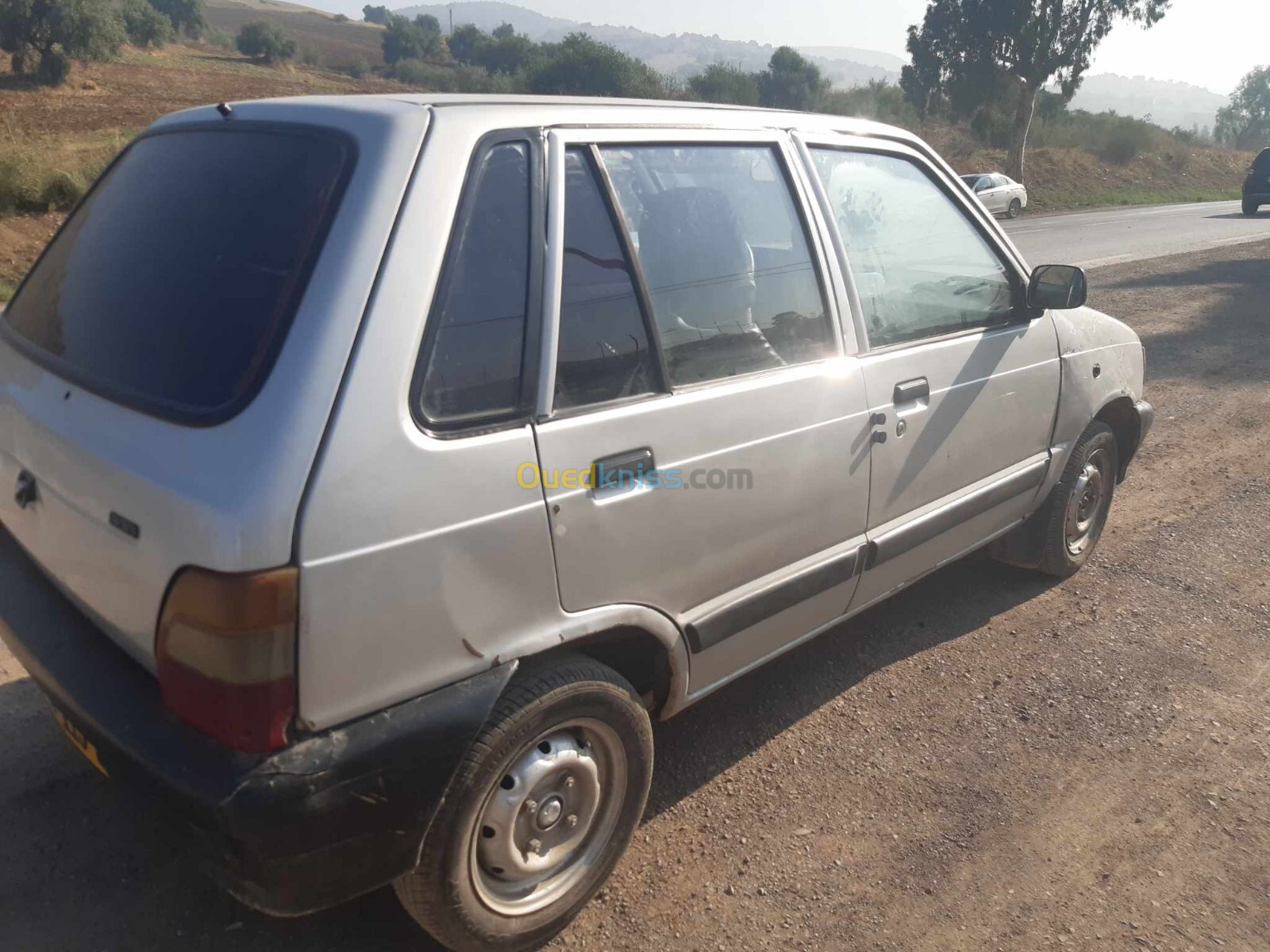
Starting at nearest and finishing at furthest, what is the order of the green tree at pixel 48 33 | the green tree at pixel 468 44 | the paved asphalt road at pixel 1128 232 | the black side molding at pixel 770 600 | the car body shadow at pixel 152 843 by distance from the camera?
the car body shadow at pixel 152 843 < the black side molding at pixel 770 600 < the paved asphalt road at pixel 1128 232 < the green tree at pixel 48 33 < the green tree at pixel 468 44

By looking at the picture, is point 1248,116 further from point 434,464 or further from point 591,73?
point 434,464

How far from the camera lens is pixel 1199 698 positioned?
3.47m

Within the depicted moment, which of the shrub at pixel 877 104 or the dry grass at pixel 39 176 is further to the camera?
the shrub at pixel 877 104

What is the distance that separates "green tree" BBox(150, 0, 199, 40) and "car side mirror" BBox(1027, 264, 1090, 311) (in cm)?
7711

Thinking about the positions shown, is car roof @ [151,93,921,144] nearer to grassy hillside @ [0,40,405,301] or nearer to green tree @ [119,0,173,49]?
grassy hillside @ [0,40,405,301]

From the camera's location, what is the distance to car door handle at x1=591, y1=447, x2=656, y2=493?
219 centimetres

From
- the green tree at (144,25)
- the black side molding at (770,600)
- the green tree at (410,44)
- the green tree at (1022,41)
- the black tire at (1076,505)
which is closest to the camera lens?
the black side molding at (770,600)

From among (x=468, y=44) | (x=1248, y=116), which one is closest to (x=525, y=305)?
(x=468, y=44)

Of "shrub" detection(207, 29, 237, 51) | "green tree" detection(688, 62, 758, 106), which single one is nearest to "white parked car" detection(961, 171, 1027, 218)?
"green tree" detection(688, 62, 758, 106)

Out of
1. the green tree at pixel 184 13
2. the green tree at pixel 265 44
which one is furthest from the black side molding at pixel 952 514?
the green tree at pixel 184 13

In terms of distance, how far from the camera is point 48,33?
111 feet

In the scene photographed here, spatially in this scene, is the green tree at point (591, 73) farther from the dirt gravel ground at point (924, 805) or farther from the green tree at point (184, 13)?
the dirt gravel ground at point (924, 805)

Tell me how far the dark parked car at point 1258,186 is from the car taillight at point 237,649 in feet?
99.5

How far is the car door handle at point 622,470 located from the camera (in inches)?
86.2
